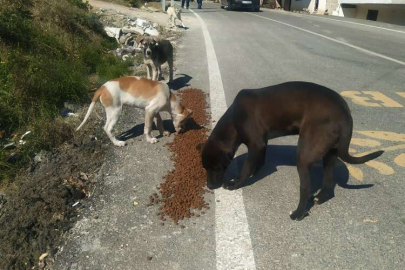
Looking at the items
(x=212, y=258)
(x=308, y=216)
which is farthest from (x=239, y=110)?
(x=212, y=258)

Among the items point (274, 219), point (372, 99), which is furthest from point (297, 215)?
point (372, 99)

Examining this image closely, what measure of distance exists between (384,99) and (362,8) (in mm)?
30955

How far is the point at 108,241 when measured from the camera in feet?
8.64

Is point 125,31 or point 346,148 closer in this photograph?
point 346,148

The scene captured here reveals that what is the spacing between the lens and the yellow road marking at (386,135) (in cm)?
435

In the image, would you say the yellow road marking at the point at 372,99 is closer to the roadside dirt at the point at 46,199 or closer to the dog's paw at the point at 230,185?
the dog's paw at the point at 230,185

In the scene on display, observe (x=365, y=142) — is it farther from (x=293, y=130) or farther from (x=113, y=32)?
(x=113, y=32)

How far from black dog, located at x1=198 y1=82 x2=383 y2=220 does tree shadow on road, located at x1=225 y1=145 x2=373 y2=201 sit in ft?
0.60

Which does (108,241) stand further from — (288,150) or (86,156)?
(288,150)

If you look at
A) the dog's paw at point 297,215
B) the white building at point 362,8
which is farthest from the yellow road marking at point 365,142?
the white building at point 362,8

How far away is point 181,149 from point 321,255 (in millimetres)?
2153

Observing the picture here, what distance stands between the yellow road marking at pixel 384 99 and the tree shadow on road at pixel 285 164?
2.47 m

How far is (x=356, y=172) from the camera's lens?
3.61 m

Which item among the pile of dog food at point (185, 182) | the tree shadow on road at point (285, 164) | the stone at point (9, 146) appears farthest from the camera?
the stone at point (9, 146)
